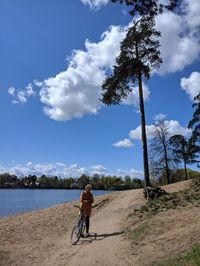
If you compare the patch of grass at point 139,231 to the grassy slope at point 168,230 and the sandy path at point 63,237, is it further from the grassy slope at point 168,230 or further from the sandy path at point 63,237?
the sandy path at point 63,237

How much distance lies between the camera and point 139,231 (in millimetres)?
15414

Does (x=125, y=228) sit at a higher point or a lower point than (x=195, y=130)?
lower

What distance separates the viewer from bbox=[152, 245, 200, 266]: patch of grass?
941 cm

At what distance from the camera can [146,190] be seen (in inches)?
861

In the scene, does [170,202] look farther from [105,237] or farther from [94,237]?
[94,237]

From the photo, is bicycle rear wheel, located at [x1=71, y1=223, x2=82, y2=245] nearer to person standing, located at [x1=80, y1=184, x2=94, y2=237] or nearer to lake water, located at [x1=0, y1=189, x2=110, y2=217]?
person standing, located at [x1=80, y1=184, x2=94, y2=237]

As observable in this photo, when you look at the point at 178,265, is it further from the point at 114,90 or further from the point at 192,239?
the point at 114,90

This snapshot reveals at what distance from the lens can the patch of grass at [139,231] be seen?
1473 centimetres

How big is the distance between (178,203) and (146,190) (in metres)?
3.32

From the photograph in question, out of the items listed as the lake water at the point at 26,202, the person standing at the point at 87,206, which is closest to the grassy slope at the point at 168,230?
the person standing at the point at 87,206

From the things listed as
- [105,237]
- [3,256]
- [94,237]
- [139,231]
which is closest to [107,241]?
[105,237]

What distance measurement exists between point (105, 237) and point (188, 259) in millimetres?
6193

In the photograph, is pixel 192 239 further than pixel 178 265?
Yes

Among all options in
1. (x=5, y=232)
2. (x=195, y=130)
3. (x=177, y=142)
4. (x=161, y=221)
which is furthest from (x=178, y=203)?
(x=177, y=142)
